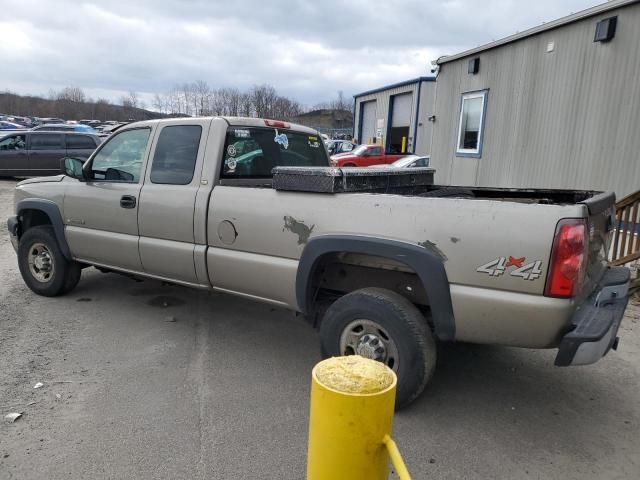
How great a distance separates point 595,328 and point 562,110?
7799 millimetres

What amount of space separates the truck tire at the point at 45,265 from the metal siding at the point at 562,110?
320 inches

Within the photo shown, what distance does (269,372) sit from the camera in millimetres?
3873

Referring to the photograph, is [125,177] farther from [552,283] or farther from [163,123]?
[552,283]

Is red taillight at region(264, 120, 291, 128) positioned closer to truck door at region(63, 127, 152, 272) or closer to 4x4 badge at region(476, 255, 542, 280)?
truck door at region(63, 127, 152, 272)

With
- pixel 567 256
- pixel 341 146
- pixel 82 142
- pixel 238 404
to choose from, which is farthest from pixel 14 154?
pixel 567 256

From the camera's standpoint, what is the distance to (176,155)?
4.40 meters

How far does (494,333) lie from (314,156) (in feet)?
9.26

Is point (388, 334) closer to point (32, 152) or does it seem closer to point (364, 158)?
point (32, 152)

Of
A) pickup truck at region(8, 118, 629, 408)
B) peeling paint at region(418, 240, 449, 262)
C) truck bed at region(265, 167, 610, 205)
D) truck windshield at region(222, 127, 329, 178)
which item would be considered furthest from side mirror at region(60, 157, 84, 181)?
peeling paint at region(418, 240, 449, 262)

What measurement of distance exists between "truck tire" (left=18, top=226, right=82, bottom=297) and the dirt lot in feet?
1.28

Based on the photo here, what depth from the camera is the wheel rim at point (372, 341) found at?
3.22 metres

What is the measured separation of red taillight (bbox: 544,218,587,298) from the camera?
2604 millimetres

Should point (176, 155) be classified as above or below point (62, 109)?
below

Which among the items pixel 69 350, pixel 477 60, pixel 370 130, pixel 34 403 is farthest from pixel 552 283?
pixel 370 130
